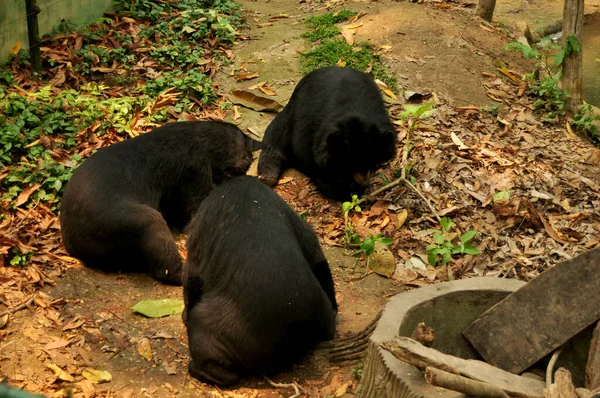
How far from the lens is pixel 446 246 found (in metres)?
7.16

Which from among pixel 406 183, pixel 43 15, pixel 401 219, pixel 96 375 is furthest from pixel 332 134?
pixel 43 15

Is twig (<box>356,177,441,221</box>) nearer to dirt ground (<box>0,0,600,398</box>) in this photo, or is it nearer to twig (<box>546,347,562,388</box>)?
dirt ground (<box>0,0,600,398</box>)

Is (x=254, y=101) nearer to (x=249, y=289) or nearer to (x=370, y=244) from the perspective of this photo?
(x=370, y=244)

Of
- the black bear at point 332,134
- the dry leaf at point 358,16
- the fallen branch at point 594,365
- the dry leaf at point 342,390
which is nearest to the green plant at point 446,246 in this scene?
the black bear at point 332,134

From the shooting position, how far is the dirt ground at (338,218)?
17.7 ft

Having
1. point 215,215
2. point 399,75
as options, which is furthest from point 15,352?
point 399,75

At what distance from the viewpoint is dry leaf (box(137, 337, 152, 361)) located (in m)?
5.59

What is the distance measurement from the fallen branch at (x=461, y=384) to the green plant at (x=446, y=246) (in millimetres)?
3491

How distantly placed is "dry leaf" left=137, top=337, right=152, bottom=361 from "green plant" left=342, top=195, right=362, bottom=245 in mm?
2564

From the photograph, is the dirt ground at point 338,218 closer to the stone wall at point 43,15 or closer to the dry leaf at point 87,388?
the dry leaf at point 87,388

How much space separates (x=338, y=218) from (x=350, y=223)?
0.88ft

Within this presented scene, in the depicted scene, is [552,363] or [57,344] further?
[57,344]

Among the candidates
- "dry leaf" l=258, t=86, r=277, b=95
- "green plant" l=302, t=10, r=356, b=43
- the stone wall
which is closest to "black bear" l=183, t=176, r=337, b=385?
"dry leaf" l=258, t=86, r=277, b=95

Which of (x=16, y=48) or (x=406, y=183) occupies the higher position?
(x=16, y=48)
